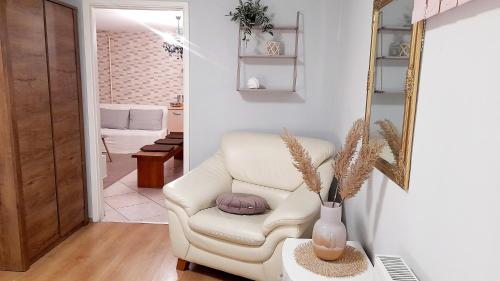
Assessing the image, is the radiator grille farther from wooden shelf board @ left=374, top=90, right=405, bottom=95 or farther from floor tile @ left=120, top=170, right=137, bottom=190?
floor tile @ left=120, top=170, right=137, bottom=190

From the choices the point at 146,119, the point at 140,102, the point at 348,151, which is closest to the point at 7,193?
the point at 348,151

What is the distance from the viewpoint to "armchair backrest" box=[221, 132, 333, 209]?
8.70 feet

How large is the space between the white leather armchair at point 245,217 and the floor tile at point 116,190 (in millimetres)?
1732

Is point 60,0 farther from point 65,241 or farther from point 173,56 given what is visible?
point 173,56

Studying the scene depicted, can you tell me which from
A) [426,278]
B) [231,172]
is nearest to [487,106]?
[426,278]

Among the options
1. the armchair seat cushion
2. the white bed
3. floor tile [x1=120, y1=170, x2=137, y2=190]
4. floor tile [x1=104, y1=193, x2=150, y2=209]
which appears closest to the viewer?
the armchair seat cushion

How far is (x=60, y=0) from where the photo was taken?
278 centimetres

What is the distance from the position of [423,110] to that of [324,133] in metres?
1.84

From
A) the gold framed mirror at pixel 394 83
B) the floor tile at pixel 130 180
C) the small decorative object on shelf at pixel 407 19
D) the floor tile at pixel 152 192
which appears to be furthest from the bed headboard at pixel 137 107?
the small decorative object on shelf at pixel 407 19

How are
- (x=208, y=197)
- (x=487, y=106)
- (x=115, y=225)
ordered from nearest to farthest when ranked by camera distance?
(x=487, y=106) → (x=208, y=197) → (x=115, y=225)

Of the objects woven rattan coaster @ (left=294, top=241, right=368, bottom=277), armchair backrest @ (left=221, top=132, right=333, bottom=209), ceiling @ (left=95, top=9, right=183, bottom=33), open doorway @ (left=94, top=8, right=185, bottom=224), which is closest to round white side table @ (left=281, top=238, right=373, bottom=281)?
woven rattan coaster @ (left=294, top=241, right=368, bottom=277)

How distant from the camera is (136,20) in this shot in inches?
222

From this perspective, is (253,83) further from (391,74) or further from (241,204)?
(391,74)

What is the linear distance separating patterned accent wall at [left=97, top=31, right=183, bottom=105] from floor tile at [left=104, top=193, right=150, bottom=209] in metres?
3.64
